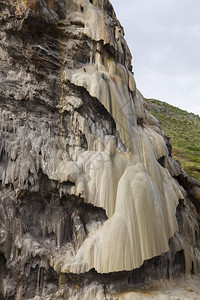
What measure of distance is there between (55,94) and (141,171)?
3.91 meters

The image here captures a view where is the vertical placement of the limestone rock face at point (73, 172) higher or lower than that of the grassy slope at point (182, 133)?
lower

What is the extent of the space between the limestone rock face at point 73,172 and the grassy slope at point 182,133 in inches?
342

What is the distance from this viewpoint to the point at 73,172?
6.88 m

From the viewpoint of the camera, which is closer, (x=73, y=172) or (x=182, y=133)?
(x=73, y=172)

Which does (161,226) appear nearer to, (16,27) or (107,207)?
(107,207)

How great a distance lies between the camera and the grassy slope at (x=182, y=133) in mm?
24842

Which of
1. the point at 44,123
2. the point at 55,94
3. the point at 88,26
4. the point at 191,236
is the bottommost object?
the point at 191,236

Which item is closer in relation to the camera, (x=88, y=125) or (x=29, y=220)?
(x=29, y=220)

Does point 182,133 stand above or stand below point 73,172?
above

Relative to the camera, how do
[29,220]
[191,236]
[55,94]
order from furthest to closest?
[191,236], [55,94], [29,220]

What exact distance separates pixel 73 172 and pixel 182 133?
3433 cm

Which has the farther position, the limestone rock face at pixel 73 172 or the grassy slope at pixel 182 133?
the grassy slope at pixel 182 133

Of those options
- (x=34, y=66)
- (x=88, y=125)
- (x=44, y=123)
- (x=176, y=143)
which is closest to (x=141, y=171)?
(x=88, y=125)

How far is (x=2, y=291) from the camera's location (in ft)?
19.0
